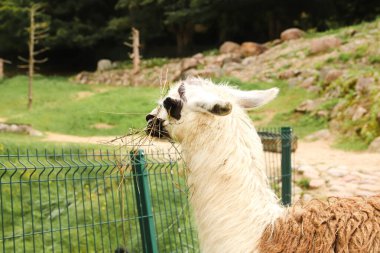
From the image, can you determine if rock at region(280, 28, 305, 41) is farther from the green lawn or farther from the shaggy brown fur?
the shaggy brown fur

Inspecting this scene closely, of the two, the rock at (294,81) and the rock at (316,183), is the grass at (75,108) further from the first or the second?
the rock at (294,81)

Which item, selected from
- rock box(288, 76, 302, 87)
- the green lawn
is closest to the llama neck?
the green lawn

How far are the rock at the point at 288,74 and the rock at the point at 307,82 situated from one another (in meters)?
0.98

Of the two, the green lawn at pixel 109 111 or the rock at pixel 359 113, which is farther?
the green lawn at pixel 109 111

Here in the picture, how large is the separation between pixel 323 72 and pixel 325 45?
3776 mm

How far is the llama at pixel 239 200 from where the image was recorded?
3.01m

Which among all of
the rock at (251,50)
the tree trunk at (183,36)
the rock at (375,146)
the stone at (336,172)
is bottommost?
the stone at (336,172)

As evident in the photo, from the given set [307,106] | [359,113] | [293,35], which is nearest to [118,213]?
[359,113]

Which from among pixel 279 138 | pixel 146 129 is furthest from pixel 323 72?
pixel 146 129

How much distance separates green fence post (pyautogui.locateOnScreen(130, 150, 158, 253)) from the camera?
4520 millimetres

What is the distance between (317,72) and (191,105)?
16271 mm

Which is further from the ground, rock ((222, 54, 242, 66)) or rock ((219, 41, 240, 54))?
rock ((219, 41, 240, 54))

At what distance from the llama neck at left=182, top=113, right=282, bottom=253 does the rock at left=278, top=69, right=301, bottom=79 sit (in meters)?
16.7

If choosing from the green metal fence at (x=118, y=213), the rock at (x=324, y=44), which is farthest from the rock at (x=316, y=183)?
the rock at (x=324, y=44)
